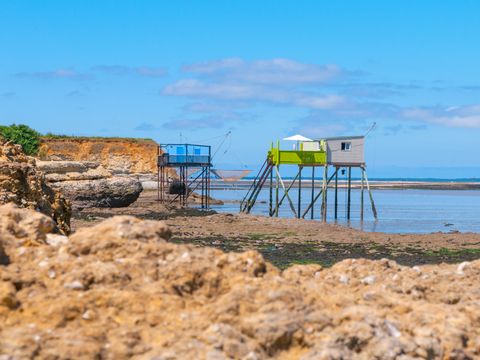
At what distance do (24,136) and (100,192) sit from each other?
25264 mm

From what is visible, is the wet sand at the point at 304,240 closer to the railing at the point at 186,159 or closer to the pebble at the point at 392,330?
the pebble at the point at 392,330

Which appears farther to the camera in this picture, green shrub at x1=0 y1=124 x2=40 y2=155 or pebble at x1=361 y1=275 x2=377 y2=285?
green shrub at x1=0 y1=124 x2=40 y2=155

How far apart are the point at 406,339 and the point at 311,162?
129 feet

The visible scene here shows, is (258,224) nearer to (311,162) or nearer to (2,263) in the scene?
(311,162)

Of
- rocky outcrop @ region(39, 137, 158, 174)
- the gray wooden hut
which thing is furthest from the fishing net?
the gray wooden hut

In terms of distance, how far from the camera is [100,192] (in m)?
38.4

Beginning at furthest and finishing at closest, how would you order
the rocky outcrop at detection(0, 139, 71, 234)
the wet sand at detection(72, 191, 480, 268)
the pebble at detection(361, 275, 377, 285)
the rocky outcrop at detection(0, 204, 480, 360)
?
the wet sand at detection(72, 191, 480, 268)
the rocky outcrop at detection(0, 139, 71, 234)
the pebble at detection(361, 275, 377, 285)
the rocky outcrop at detection(0, 204, 480, 360)

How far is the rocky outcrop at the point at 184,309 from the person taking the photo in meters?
4.95

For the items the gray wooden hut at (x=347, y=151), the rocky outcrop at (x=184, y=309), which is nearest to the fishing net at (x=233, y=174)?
the gray wooden hut at (x=347, y=151)

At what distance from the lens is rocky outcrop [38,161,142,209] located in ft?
122

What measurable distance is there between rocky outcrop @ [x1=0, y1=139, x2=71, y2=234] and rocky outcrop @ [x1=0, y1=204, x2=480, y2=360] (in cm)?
727

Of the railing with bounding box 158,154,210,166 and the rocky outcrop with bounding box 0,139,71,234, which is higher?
the railing with bounding box 158,154,210,166

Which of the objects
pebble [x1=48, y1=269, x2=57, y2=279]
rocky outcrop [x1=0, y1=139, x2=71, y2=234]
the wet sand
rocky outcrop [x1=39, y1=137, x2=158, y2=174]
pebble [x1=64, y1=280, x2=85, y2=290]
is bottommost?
the wet sand

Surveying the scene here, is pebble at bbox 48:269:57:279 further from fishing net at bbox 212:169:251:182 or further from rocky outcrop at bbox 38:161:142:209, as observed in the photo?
fishing net at bbox 212:169:251:182
